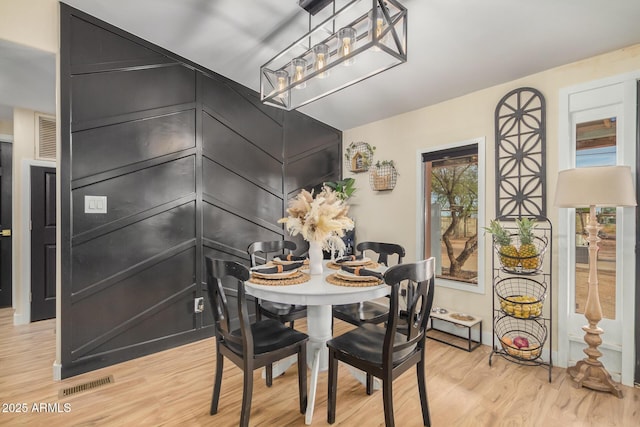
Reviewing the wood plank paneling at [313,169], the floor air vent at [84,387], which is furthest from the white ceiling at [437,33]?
the floor air vent at [84,387]

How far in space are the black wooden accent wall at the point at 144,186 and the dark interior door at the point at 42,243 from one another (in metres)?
1.81

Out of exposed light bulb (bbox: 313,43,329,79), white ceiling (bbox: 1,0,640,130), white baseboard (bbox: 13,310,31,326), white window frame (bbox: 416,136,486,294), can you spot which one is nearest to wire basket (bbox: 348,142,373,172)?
white window frame (bbox: 416,136,486,294)

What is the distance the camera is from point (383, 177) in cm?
370

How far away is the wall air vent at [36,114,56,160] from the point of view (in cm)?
349

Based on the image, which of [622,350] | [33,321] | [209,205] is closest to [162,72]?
[209,205]

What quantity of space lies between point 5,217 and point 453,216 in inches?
223

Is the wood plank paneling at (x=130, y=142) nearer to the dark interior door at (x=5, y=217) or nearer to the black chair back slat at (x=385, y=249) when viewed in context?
the black chair back slat at (x=385, y=249)

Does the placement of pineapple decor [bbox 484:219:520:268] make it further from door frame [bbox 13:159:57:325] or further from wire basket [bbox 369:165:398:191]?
door frame [bbox 13:159:57:325]

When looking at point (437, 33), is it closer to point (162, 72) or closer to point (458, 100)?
point (458, 100)

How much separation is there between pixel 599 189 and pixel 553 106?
2.93 feet

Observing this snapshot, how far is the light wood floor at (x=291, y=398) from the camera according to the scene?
1824mm

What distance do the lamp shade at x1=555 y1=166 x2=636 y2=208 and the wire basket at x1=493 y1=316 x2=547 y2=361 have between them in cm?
106

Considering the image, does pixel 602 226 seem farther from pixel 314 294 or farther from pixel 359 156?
pixel 359 156

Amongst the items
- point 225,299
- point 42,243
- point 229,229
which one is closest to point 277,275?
point 225,299
